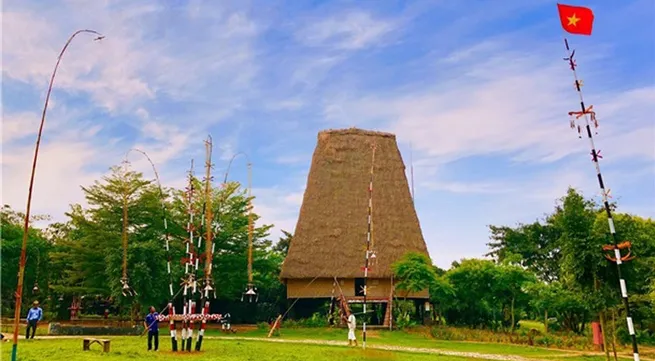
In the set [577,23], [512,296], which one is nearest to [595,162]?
[577,23]

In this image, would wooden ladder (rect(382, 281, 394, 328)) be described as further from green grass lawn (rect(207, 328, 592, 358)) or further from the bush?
the bush

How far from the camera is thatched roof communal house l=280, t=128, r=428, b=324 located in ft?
121

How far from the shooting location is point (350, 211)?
39.3m

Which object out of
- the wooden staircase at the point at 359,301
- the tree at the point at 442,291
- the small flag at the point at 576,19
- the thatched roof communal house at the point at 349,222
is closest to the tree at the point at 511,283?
the tree at the point at 442,291

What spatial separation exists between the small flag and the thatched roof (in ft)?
90.7

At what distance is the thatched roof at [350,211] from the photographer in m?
37.3

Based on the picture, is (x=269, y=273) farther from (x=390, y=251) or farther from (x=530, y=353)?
(x=530, y=353)

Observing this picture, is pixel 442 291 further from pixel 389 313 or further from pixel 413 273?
pixel 389 313

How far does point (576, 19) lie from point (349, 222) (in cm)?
2961

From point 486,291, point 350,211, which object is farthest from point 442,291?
point 350,211

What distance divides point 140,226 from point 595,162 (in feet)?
88.7

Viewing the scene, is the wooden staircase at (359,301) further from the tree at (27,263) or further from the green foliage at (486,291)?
the tree at (27,263)

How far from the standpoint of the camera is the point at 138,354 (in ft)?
53.9

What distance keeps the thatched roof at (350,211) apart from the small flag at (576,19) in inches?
1089
